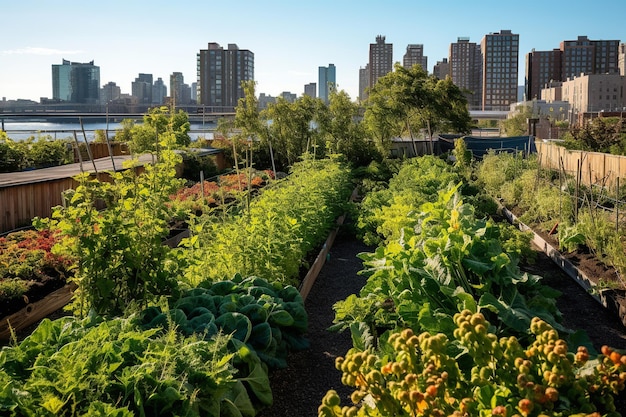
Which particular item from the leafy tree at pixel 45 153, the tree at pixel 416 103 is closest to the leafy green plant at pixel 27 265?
the leafy tree at pixel 45 153

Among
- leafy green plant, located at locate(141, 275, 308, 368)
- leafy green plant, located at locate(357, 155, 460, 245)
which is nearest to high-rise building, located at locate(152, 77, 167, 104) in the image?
leafy green plant, located at locate(357, 155, 460, 245)

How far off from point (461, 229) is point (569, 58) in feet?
589

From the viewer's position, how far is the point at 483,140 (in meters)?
31.8

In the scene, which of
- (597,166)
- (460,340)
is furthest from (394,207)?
(597,166)

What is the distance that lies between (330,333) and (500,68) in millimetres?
166890

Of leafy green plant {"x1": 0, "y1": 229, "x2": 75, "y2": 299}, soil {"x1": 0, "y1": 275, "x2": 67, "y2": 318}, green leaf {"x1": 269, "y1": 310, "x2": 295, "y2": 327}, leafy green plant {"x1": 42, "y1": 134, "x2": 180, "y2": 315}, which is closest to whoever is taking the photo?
leafy green plant {"x1": 42, "y1": 134, "x2": 180, "y2": 315}

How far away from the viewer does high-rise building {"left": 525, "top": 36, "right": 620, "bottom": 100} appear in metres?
163

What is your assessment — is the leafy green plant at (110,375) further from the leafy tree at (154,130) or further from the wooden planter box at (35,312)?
the wooden planter box at (35,312)

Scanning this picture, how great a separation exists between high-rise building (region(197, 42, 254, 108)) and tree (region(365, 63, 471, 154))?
1599 inches

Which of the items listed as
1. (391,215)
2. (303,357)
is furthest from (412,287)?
(391,215)

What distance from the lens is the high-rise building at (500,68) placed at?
16162 cm

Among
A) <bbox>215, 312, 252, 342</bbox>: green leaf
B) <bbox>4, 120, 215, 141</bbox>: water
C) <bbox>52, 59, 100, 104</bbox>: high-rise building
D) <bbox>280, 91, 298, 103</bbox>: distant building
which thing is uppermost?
<bbox>52, 59, 100, 104</bbox>: high-rise building

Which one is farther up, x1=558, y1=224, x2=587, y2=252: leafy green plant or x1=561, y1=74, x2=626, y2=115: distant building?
x1=561, y1=74, x2=626, y2=115: distant building

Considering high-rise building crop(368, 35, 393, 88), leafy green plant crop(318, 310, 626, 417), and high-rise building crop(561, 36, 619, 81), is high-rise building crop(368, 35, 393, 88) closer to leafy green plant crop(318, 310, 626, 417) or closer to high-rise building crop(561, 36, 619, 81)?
high-rise building crop(561, 36, 619, 81)
